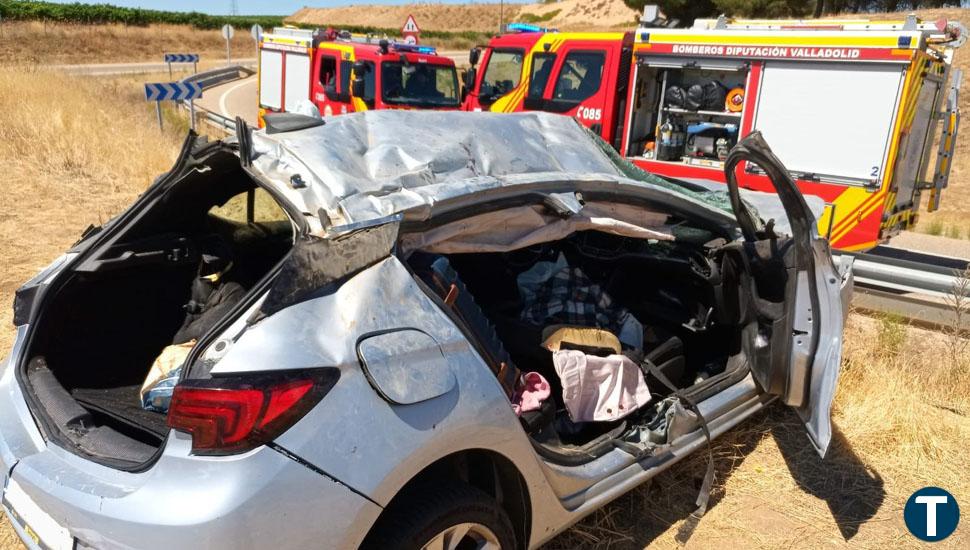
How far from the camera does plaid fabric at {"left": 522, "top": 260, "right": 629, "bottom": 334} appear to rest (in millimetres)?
3525

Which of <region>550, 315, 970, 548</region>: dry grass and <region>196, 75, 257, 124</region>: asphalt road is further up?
<region>550, 315, 970, 548</region>: dry grass

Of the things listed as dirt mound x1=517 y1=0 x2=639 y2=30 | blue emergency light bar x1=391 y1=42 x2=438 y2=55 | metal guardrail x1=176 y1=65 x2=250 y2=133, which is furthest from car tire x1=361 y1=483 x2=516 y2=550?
dirt mound x1=517 y1=0 x2=639 y2=30

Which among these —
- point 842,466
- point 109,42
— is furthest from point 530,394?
point 109,42

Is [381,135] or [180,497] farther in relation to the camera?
[381,135]

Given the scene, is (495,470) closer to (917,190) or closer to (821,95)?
(821,95)

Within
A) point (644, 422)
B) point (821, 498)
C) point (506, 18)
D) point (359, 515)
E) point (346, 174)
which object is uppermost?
point (506, 18)

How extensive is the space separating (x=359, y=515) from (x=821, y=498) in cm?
247

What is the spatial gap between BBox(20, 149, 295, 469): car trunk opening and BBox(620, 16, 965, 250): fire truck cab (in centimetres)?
578

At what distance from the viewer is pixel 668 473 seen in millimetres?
3398

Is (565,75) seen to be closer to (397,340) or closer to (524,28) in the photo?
(524,28)

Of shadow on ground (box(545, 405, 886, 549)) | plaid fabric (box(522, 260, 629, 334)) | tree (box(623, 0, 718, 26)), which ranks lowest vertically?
shadow on ground (box(545, 405, 886, 549))

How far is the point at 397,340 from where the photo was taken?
6.40 feet

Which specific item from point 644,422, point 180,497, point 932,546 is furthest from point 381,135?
point 932,546

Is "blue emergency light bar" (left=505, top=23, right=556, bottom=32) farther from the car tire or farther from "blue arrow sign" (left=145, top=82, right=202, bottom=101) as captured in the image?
the car tire
